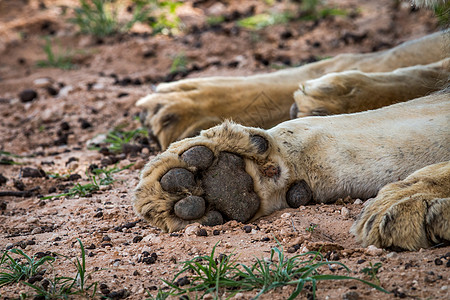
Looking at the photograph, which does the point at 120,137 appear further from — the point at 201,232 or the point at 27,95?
the point at 201,232

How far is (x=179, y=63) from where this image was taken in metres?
6.09

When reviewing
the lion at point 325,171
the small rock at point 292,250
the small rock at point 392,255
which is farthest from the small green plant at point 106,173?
the small rock at point 392,255

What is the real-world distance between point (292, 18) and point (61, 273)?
19.3 feet

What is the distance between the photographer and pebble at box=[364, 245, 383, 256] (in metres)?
1.98

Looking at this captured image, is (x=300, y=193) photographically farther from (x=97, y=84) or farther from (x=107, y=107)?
(x=97, y=84)

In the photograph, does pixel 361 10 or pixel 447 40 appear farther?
pixel 361 10

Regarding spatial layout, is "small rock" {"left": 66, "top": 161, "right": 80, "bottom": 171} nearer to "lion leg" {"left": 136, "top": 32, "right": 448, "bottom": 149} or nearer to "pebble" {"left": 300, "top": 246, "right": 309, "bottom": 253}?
"lion leg" {"left": 136, "top": 32, "right": 448, "bottom": 149}

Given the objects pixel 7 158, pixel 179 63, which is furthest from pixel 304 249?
pixel 179 63

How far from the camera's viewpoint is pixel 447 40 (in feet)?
10.3

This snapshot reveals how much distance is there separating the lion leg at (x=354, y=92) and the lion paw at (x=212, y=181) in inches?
32.6

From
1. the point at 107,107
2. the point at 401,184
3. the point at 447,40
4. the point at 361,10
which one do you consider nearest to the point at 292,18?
the point at 361,10

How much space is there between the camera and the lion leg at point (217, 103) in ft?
11.1

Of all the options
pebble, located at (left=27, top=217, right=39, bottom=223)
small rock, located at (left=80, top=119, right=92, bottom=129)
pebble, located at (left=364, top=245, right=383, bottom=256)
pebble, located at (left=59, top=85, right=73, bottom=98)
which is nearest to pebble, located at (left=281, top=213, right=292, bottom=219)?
pebble, located at (left=364, top=245, right=383, bottom=256)

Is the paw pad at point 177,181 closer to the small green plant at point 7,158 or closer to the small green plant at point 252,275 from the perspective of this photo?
the small green plant at point 252,275
